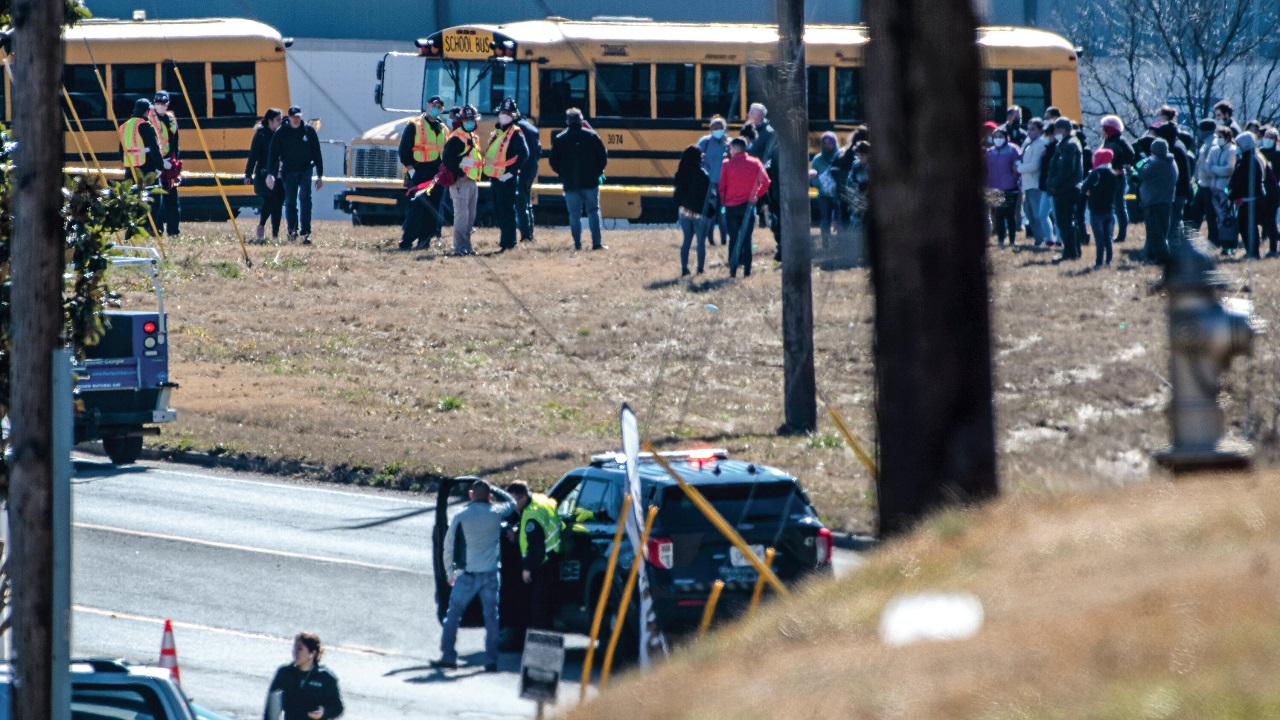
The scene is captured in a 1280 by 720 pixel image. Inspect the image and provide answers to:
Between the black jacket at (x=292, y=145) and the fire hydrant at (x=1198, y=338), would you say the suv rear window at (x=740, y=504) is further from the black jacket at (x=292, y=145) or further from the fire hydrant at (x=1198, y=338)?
the black jacket at (x=292, y=145)

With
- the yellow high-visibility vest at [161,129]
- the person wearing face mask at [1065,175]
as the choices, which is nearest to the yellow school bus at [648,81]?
the yellow high-visibility vest at [161,129]

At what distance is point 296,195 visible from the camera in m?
29.4

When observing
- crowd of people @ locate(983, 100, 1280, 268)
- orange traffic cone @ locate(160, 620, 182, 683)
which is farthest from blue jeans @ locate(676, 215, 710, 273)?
orange traffic cone @ locate(160, 620, 182, 683)

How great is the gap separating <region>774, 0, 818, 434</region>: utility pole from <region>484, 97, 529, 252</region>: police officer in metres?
8.01

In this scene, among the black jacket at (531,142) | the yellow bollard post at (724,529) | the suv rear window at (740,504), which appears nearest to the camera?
the yellow bollard post at (724,529)

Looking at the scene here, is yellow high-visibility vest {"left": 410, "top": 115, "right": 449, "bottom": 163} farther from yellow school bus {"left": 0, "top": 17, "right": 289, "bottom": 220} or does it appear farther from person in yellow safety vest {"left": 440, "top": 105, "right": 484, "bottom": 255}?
yellow school bus {"left": 0, "top": 17, "right": 289, "bottom": 220}

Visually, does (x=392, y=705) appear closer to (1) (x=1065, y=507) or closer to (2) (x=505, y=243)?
(1) (x=1065, y=507)

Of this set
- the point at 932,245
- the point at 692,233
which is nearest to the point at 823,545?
the point at 932,245

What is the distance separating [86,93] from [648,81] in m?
11.2

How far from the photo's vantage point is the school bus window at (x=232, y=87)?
3388 centimetres

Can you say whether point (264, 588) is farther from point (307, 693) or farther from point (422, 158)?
point (422, 158)

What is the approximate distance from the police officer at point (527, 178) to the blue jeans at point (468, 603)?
15961 millimetres

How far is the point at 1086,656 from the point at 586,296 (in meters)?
A: 21.3

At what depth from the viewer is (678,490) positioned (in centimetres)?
1270
